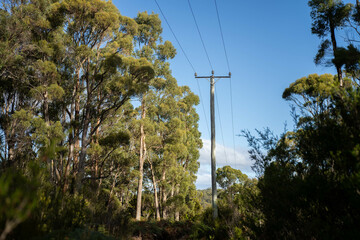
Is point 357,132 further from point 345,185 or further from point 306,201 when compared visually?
point 306,201

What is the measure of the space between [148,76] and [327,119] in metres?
9.88

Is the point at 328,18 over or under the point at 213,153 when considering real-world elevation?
over

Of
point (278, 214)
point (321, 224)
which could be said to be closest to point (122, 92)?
point (278, 214)

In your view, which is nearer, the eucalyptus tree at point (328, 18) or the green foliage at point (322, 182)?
the green foliage at point (322, 182)

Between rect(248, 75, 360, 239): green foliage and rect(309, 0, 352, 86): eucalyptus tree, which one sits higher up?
Answer: rect(309, 0, 352, 86): eucalyptus tree

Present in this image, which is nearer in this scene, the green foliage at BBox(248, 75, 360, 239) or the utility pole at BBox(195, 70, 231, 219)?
the green foliage at BBox(248, 75, 360, 239)

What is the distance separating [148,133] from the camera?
1764 centimetres

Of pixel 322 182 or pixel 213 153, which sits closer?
pixel 322 182

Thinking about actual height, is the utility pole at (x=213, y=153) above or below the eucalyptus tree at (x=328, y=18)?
below

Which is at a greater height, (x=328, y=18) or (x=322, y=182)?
(x=328, y=18)

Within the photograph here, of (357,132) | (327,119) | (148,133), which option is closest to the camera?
(357,132)

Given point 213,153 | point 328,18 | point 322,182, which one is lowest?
point 322,182

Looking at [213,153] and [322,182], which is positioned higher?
[213,153]

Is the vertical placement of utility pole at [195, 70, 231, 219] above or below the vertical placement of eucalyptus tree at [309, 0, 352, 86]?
below
